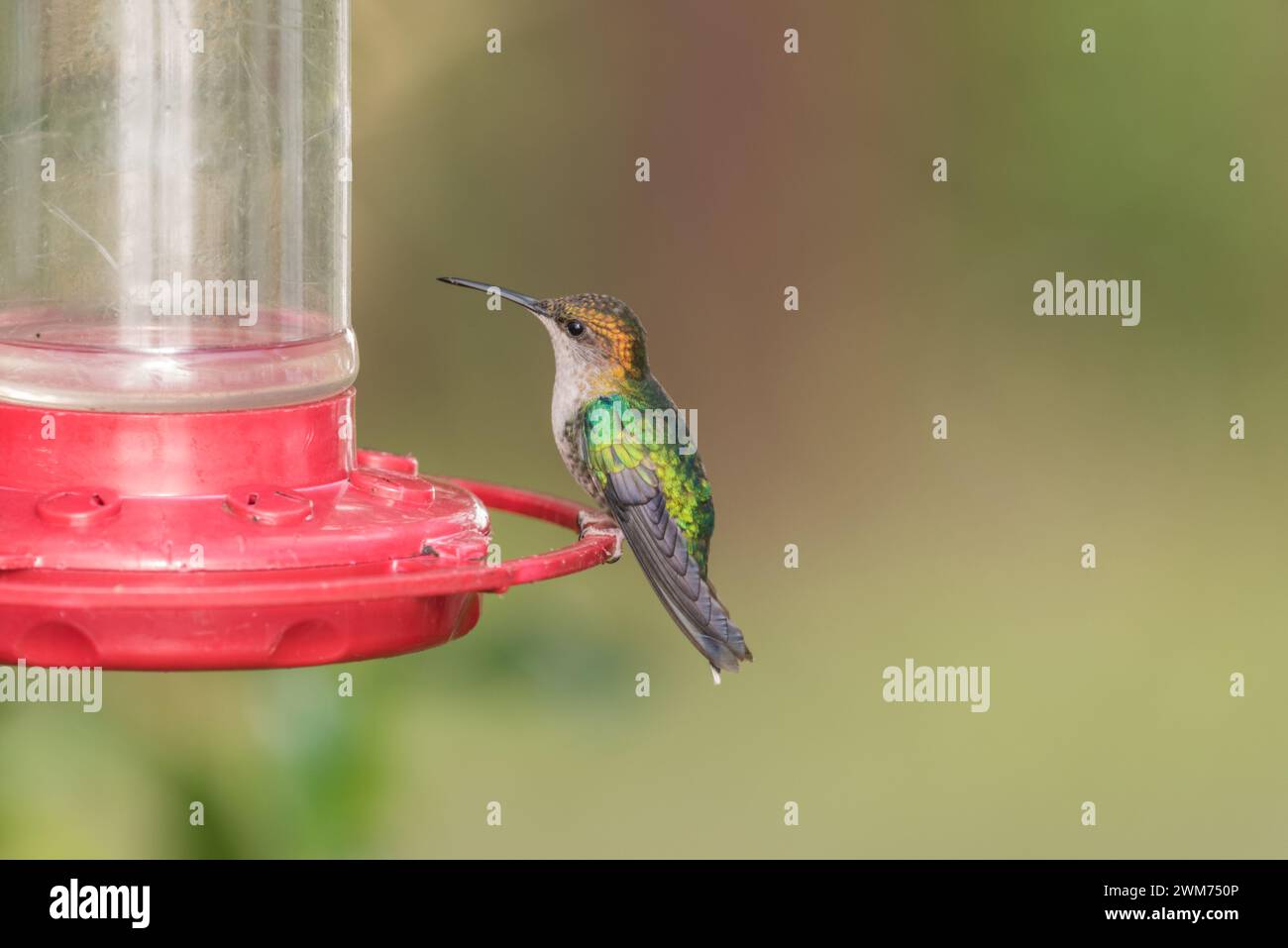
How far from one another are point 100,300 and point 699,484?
6.79ft

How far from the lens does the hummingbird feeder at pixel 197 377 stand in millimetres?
3156

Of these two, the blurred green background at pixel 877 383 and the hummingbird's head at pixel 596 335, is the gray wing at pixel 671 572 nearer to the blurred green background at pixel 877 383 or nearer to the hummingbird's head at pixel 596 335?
the hummingbird's head at pixel 596 335

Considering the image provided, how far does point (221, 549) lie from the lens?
319 centimetres

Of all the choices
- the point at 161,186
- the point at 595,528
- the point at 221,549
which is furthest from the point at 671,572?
the point at 221,549

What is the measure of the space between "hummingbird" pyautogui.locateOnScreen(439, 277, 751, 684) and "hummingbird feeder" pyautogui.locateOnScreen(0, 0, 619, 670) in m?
0.76

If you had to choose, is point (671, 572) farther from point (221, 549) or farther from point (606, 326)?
point (221, 549)

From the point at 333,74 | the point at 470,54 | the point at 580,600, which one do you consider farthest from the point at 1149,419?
the point at 333,74

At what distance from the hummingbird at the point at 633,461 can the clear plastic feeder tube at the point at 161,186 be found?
976 mm

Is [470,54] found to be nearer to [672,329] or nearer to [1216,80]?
[672,329]

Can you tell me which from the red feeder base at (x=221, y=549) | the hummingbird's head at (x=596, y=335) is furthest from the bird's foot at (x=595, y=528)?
the hummingbird's head at (x=596, y=335)

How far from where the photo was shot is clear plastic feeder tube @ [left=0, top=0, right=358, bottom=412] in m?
3.93

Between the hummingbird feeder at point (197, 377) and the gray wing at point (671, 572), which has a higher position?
the hummingbird feeder at point (197, 377)

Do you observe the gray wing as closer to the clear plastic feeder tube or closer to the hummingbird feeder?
the hummingbird feeder

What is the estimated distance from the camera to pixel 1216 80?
8.22m
